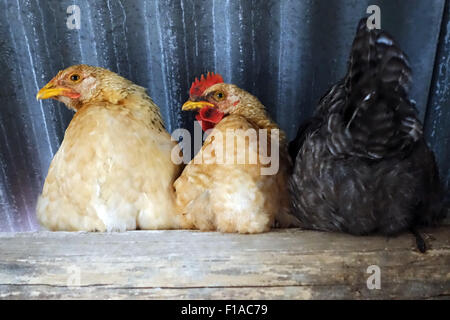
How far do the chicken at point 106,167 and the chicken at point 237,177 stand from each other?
3.7 inches

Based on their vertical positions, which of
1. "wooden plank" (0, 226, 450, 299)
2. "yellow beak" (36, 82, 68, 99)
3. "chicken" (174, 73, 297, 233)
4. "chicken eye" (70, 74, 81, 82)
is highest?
"chicken eye" (70, 74, 81, 82)

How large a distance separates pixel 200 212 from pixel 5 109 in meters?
1.01

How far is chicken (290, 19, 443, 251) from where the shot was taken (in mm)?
827

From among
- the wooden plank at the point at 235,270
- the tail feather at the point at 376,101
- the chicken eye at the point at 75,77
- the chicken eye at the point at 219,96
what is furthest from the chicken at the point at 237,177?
the chicken eye at the point at 75,77

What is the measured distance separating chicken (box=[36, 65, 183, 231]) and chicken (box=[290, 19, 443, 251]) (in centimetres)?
45

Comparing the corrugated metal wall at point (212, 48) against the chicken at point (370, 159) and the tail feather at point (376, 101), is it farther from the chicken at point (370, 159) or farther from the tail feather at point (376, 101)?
the tail feather at point (376, 101)

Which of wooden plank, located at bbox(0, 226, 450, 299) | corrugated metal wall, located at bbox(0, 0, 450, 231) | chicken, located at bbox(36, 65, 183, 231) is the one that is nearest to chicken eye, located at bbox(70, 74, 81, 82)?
chicken, located at bbox(36, 65, 183, 231)

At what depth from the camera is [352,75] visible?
2.78ft

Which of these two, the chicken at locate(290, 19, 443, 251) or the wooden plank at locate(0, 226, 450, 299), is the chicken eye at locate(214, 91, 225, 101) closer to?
the chicken at locate(290, 19, 443, 251)

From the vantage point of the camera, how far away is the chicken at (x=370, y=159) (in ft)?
2.71

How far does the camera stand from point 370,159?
0.90 metres

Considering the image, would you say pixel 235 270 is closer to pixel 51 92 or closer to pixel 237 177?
pixel 237 177

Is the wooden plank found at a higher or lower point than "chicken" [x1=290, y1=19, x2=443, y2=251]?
lower

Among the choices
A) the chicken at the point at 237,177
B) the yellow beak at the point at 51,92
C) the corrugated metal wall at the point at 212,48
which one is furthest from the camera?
the corrugated metal wall at the point at 212,48
